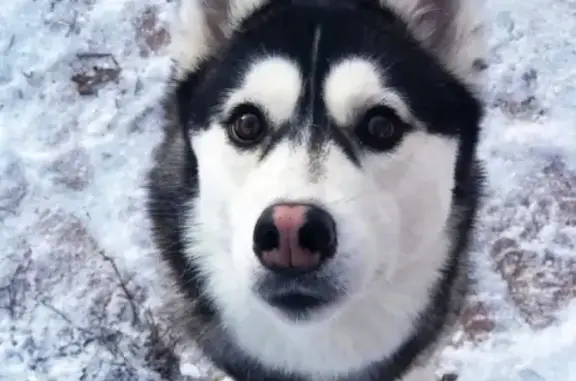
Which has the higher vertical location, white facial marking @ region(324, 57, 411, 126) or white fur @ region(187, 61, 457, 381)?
white facial marking @ region(324, 57, 411, 126)

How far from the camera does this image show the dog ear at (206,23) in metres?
2.61

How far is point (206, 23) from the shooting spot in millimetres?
2641

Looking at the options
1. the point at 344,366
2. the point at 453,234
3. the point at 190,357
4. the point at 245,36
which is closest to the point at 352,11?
the point at 245,36

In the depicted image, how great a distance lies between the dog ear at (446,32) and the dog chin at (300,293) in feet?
2.88

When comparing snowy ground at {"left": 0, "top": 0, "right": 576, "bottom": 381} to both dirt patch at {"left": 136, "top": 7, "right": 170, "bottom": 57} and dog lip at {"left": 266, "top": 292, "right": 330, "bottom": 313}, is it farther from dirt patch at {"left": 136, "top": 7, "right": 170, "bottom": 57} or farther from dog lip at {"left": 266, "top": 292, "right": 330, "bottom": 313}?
dog lip at {"left": 266, "top": 292, "right": 330, "bottom": 313}

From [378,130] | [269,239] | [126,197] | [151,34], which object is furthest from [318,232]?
[151,34]

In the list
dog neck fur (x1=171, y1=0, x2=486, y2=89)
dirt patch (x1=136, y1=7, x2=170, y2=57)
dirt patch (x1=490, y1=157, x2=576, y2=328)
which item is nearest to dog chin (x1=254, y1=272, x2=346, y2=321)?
dog neck fur (x1=171, y1=0, x2=486, y2=89)

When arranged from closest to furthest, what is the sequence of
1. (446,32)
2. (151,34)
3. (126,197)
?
(446,32), (126,197), (151,34)

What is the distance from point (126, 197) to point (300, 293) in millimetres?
1889

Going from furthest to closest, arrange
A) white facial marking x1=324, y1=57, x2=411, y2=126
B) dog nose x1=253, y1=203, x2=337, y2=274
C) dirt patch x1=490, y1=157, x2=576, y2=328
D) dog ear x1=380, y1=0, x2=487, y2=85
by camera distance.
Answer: dirt patch x1=490, y1=157, x2=576, y2=328 < dog ear x1=380, y1=0, x2=487, y2=85 < white facial marking x1=324, y1=57, x2=411, y2=126 < dog nose x1=253, y1=203, x2=337, y2=274

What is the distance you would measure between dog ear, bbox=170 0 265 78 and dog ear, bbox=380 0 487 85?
0.45 metres

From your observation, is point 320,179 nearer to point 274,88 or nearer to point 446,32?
point 274,88

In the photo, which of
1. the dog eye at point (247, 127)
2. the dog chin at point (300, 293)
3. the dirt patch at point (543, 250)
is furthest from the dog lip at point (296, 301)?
the dirt patch at point (543, 250)

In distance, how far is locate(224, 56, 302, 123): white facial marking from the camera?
2.28 meters
